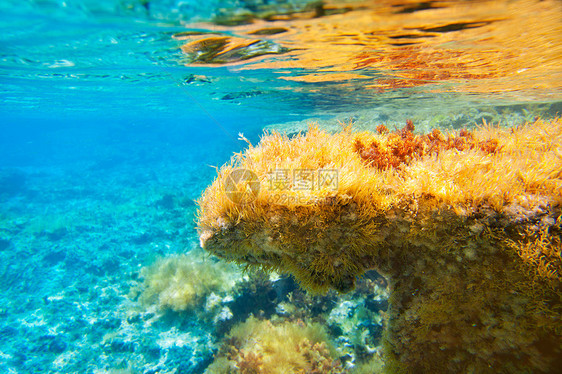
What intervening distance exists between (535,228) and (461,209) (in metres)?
0.56

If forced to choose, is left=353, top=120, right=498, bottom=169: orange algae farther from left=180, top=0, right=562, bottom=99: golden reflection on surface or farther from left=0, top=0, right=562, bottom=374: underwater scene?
left=180, top=0, right=562, bottom=99: golden reflection on surface

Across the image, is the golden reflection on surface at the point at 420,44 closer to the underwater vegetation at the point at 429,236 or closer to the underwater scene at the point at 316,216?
the underwater scene at the point at 316,216

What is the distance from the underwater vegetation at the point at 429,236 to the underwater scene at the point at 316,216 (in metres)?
0.02

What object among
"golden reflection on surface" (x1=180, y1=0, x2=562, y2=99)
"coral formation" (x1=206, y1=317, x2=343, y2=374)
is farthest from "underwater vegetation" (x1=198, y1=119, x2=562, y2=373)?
"coral formation" (x1=206, y1=317, x2=343, y2=374)

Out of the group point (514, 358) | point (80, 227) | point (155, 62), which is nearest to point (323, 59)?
point (155, 62)

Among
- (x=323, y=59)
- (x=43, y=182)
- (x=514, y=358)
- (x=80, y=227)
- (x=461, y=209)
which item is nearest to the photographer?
(x=461, y=209)

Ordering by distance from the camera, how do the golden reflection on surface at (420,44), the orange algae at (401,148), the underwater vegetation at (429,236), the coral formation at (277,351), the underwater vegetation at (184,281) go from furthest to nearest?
1. the underwater vegetation at (184,281)
2. the coral formation at (277,351)
3. the golden reflection on surface at (420,44)
4. the orange algae at (401,148)
5. the underwater vegetation at (429,236)

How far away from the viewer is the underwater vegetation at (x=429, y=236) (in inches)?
89.3

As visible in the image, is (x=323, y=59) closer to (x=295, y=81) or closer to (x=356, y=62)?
(x=356, y=62)

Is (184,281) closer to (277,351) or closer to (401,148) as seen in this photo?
(277,351)

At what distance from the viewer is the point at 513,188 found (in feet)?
7.43

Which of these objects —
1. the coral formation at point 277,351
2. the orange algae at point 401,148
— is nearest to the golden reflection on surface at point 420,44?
the orange algae at point 401,148

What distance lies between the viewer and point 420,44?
6461 mm

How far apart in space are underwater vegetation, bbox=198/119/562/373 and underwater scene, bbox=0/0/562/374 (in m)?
0.02
